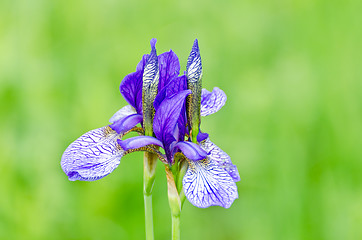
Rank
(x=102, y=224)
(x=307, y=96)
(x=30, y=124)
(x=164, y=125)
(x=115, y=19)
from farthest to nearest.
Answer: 1. (x=115, y=19)
2. (x=307, y=96)
3. (x=30, y=124)
4. (x=102, y=224)
5. (x=164, y=125)

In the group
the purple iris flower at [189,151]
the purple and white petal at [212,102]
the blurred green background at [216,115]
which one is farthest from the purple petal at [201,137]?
the blurred green background at [216,115]

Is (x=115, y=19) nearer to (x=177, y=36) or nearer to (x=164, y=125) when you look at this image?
(x=177, y=36)

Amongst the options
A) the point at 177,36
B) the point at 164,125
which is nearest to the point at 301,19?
the point at 177,36

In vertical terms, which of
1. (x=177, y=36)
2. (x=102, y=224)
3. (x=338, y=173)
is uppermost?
(x=177, y=36)

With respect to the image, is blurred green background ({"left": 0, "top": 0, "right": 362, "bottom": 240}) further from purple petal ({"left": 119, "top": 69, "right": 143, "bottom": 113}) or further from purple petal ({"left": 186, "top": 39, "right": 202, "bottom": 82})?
purple petal ({"left": 186, "top": 39, "right": 202, "bottom": 82})

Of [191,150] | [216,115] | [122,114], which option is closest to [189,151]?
[191,150]

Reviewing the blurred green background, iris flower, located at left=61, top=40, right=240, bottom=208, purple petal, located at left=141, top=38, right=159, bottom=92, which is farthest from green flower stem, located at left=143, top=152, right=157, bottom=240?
the blurred green background

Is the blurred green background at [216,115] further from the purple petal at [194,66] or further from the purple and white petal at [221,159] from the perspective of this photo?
the purple petal at [194,66]

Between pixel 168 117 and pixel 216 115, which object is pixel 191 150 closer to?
pixel 168 117

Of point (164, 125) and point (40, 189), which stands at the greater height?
point (164, 125)
